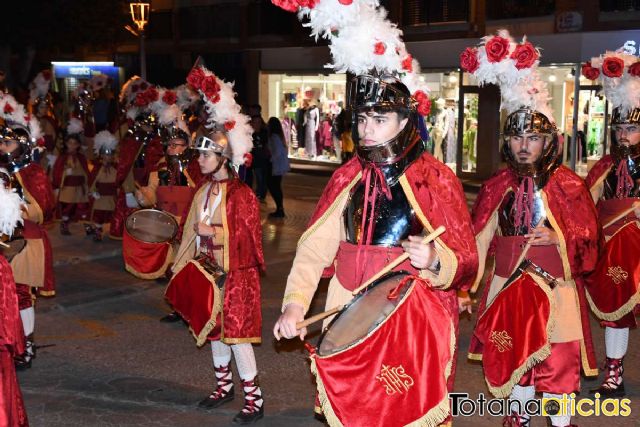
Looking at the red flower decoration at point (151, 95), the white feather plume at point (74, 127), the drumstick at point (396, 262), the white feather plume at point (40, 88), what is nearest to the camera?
the drumstick at point (396, 262)

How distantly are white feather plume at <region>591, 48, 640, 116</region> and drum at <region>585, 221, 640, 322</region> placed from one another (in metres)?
1.04

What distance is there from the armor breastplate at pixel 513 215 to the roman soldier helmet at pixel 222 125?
2072 mm

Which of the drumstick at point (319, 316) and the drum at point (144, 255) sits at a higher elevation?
the drumstick at point (319, 316)

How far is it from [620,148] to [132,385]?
4.46 m

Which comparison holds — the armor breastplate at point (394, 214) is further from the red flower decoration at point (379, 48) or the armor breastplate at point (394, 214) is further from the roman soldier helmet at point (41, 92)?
the roman soldier helmet at point (41, 92)

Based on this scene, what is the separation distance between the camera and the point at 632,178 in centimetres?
675

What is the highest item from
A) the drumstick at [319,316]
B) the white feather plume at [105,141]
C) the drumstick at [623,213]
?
the white feather plume at [105,141]

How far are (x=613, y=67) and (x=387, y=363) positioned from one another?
4336 mm

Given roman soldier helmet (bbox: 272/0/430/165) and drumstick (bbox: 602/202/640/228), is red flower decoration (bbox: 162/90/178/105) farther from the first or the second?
roman soldier helmet (bbox: 272/0/430/165)

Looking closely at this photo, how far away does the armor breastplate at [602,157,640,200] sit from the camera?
265 inches

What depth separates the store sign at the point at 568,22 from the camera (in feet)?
65.7

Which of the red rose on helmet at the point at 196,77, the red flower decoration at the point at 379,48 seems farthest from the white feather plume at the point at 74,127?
the red flower decoration at the point at 379,48

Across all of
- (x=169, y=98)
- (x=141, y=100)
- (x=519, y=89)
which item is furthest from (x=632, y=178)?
(x=141, y=100)

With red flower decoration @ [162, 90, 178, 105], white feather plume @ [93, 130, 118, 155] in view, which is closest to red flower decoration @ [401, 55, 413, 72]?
red flower decoration @ [162, 90, 178, 105]
